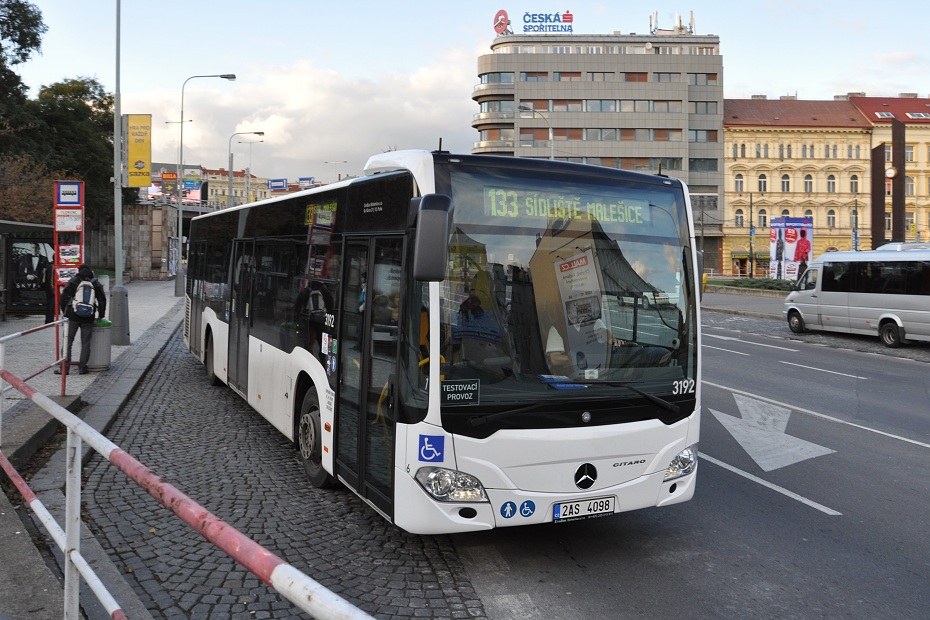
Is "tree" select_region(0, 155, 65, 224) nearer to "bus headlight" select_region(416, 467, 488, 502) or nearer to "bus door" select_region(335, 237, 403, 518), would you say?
"bus door" select_region(335, 237, 403, 518)

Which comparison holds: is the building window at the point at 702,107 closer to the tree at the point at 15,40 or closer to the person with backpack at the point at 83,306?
the tree at the point at 15,40

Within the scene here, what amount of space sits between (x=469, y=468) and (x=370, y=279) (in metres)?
1.65

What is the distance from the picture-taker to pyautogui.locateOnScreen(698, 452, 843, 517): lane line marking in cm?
668

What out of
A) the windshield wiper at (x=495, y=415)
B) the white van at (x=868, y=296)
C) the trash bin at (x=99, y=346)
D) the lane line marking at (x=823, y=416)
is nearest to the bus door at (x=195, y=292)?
the trash bin at (x=99, y=346)

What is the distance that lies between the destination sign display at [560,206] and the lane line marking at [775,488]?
300 cm

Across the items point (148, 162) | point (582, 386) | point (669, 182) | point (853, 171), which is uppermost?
point (853, 171)

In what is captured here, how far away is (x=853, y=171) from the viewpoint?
8800 centimetres

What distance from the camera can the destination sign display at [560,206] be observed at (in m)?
5.27

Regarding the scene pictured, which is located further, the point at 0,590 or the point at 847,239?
the point at 847,239

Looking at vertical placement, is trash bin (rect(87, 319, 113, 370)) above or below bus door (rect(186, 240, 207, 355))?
below

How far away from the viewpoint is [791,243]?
136 ft

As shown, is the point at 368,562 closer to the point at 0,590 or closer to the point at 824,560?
the point at 0,590

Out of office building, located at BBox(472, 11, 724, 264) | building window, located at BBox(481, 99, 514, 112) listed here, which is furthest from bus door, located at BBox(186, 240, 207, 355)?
building window, located at BBox(481, 99, 514, 112)

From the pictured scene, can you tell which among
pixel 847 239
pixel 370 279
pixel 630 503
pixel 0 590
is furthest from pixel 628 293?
pixel 847 239
